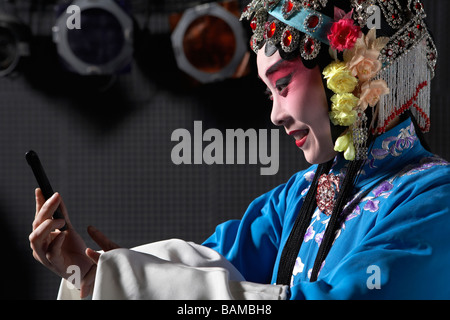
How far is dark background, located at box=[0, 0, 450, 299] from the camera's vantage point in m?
2.73

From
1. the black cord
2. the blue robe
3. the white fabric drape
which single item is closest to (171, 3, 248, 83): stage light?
the blue robe

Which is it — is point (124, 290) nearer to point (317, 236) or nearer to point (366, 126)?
point (317, 236)

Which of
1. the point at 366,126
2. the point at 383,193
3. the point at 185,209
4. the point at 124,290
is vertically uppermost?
the point at 366,126

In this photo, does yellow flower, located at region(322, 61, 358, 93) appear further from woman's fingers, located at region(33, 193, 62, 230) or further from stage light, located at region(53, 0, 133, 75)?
stage light, located at region(53, 0, 133, 75)

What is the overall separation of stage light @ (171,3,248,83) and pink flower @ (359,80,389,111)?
127cm

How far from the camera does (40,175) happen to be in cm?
118

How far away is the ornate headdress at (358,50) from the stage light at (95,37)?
132 cm

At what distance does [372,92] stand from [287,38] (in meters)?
0.19

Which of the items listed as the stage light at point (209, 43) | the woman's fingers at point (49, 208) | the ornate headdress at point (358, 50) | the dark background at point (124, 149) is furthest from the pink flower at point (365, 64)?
the dark background at point (124, 149)

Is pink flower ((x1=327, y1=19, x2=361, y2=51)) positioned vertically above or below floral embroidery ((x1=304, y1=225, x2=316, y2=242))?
above

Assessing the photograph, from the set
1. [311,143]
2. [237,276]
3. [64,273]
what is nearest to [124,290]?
[64,273]

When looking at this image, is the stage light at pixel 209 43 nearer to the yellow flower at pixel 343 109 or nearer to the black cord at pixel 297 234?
the black cord at pixel 297 234

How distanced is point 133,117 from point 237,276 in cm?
162

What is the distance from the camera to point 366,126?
127 centimetres
